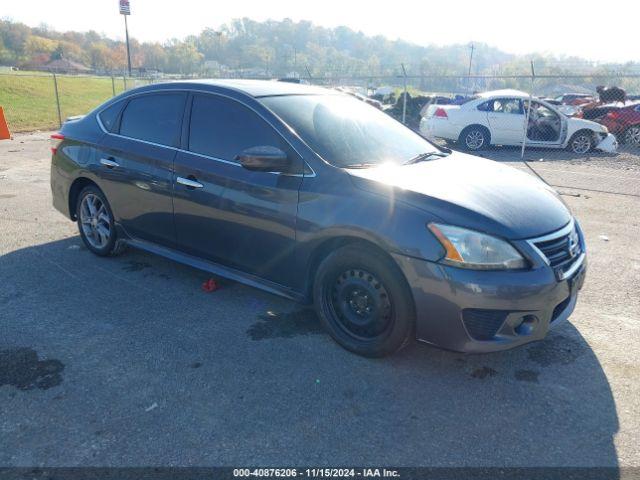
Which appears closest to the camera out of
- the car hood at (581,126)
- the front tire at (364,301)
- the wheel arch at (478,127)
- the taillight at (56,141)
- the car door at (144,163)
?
the front tire at (364,301)

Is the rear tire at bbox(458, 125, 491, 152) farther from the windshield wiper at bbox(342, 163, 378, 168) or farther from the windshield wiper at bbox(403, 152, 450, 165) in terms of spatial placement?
the windshield wiper at bbox(342, 163, 378, 168)

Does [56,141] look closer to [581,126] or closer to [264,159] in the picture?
[264,159]

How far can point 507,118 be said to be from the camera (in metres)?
13.3

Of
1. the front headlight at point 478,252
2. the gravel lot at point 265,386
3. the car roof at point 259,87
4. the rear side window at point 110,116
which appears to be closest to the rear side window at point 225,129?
the car roof at point 259,87

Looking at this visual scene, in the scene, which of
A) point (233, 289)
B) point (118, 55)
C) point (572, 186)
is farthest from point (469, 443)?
point (118, 55)

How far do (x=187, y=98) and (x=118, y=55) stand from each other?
116239mm

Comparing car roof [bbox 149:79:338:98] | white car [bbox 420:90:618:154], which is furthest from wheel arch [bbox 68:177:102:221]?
white car [bbox 420:90:618:154]

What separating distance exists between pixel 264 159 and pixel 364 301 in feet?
3.72

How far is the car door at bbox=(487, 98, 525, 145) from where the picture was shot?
13.3 m

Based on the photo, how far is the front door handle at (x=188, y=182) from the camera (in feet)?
12.9

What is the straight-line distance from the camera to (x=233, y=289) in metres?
4.46

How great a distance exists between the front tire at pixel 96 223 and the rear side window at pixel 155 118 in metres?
0.77

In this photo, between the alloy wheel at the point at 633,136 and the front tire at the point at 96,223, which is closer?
the front tire at the point at 96,223

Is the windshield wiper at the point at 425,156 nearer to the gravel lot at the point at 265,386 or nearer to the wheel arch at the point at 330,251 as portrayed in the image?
the wheel arch at the point at 330,251
